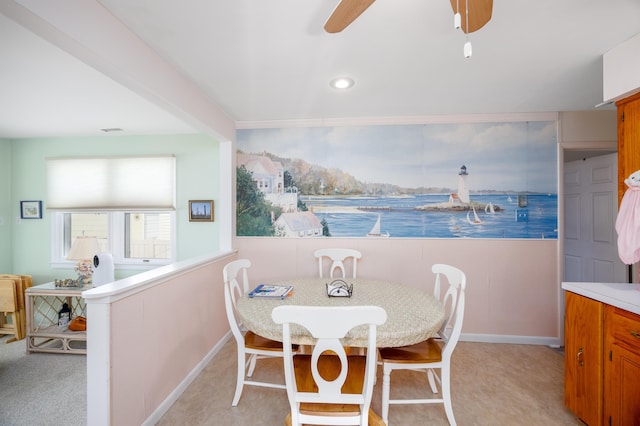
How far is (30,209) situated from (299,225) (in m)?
3.51

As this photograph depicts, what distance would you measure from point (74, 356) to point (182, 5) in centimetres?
325

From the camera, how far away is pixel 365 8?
1102 mm

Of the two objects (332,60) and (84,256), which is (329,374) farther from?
(84,256)

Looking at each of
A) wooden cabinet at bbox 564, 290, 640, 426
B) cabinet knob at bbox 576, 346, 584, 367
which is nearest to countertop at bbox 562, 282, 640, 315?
wooden cabinet at bbox 564, 290, 640, 426

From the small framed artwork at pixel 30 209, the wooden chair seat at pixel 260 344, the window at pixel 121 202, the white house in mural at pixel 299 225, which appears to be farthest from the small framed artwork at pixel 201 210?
the small framed artwork at pixel 30 209

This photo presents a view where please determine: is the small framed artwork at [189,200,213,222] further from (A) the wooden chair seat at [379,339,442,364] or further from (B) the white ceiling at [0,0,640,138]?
(A) the wooden chair seat at [379,339,442,364]

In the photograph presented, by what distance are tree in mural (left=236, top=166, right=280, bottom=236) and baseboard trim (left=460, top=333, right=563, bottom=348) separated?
7.96 feet

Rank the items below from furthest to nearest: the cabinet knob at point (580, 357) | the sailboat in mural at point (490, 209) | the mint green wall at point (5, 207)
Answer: the mint green wall at point (5, 207), the sailboat in mural at point (490, 209), the cabinet knob at point (580, 357)

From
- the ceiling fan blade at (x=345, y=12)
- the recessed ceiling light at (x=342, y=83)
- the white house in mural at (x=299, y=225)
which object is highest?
the recessed ceiling light at (x=342, y=83)

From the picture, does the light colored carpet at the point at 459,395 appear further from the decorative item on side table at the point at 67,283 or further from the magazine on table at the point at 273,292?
the decorative item on side table at the point at 67,283

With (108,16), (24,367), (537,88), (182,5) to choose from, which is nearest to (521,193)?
(537,88)

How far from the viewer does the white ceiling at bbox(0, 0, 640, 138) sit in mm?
1467

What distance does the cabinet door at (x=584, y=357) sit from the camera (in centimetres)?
163

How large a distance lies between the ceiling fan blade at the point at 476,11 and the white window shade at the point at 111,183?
10.8 ft
